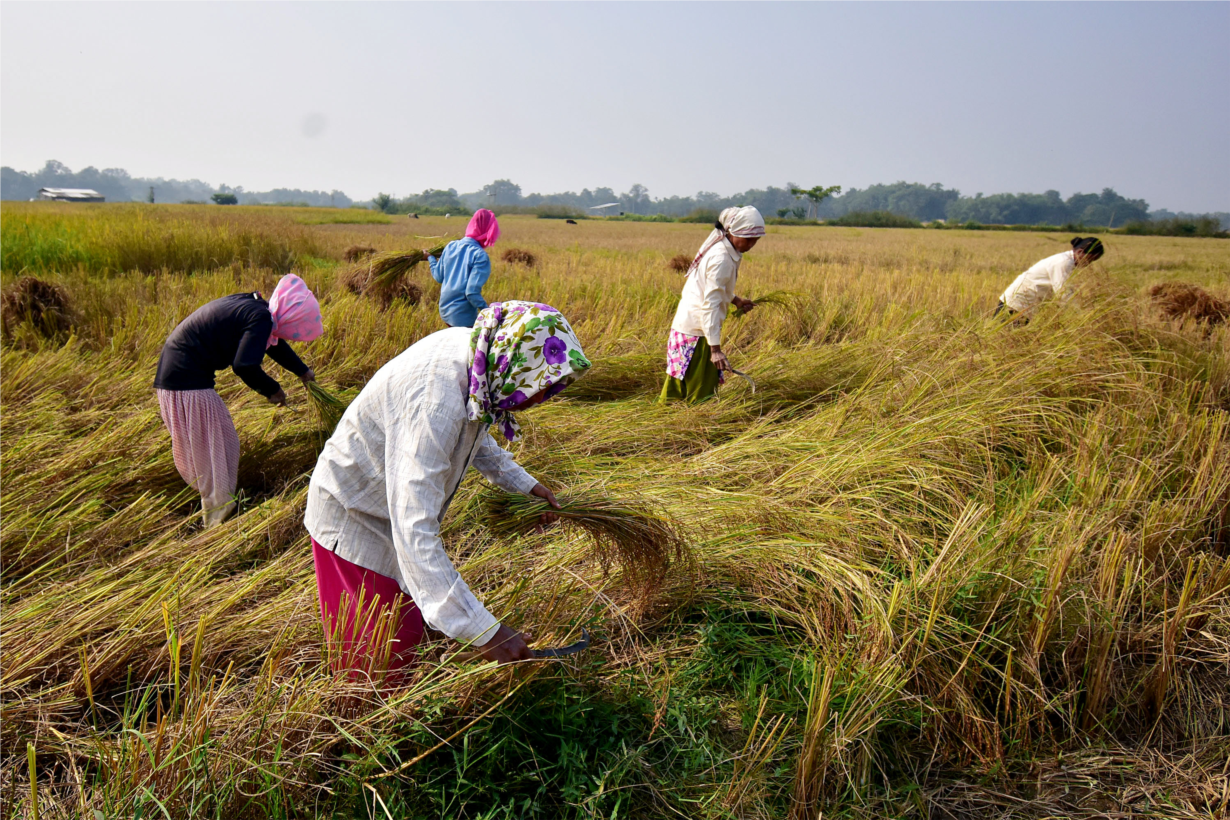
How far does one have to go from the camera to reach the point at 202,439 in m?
2.72

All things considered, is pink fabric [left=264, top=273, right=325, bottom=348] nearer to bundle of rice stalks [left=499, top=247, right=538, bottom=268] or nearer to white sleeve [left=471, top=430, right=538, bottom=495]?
white sleeve [left=471, top=430, right=538, bottom=495]

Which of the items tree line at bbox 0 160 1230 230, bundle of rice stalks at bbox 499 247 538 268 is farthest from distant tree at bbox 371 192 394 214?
bundle of rice stalks at bbox 499 247 538 268

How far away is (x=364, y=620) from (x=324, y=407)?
5.34ft

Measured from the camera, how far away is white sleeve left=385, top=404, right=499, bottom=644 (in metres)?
1.25

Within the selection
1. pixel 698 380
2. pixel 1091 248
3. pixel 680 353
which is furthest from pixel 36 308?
pixel 1091 248

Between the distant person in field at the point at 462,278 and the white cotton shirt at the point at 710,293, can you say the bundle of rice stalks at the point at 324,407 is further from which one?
the white cotton shirt at the point at 710,293

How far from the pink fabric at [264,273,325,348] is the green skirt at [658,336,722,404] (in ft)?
6.58

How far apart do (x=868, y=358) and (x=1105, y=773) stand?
3.05 meters

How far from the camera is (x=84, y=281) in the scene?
19.3 feet

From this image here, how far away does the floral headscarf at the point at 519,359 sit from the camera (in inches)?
50.7

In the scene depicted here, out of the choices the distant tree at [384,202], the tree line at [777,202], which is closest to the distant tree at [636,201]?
the tree line at [777,202]

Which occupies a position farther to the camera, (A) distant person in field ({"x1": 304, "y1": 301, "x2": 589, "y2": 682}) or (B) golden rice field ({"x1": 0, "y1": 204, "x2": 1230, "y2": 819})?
(B) golden rice field ({"x1": 0, "y1": 204, "x2": 1230, "y2": 819})

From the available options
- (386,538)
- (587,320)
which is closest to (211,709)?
(386,538)

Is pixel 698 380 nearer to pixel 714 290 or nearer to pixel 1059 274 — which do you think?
pixel 714 290
